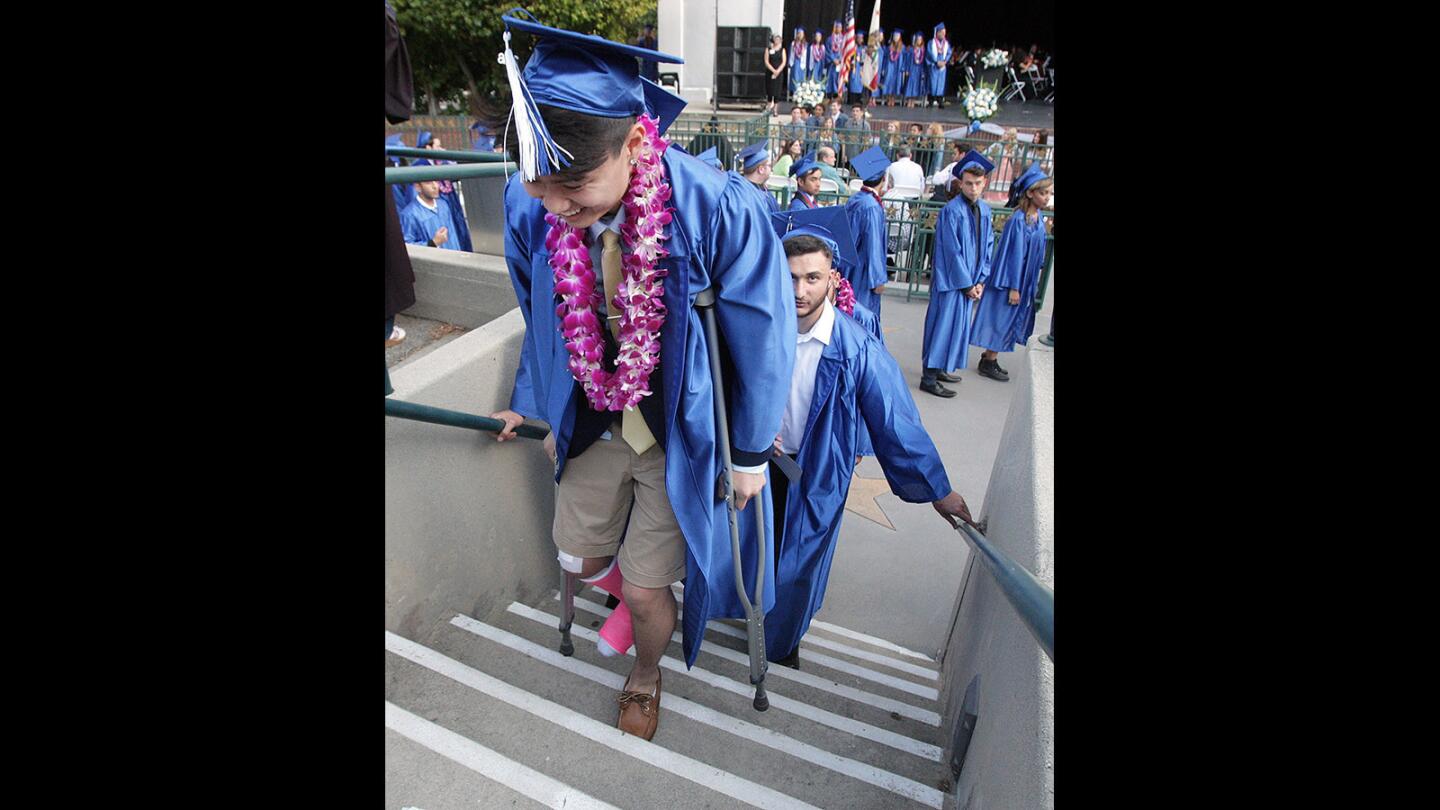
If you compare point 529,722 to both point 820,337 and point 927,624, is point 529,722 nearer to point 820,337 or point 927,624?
point 820,337

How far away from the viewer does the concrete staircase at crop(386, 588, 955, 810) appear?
75.6 inches

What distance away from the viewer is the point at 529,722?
2.45 metres

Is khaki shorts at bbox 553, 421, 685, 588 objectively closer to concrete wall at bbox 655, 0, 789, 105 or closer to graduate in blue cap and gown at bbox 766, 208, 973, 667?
graduate in blue cap and gown at bbox 766, 208, 973, 667

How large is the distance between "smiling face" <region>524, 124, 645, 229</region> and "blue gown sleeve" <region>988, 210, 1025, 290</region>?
540cm

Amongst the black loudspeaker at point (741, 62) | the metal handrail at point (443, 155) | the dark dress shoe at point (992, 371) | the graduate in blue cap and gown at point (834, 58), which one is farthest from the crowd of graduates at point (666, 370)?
the graduate in blue cap and gown at point (834, 58)

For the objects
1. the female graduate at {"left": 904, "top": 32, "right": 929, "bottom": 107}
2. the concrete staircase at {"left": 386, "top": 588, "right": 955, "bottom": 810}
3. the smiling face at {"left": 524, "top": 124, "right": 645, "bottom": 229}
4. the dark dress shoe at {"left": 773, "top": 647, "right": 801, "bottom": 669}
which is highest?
the female graduate at {"left": 904, "top": 32, "right": 929, "bottom": 107}

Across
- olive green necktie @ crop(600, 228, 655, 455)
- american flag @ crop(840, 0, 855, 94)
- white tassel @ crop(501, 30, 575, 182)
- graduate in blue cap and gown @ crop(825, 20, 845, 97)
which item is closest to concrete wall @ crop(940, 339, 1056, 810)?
olive green necktie @ crop(600, 228, 655, 455)

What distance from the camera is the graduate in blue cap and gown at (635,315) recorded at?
1677 mm

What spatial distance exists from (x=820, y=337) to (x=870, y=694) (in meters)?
1.46

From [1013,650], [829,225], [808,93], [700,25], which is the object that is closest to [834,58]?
[700,25]

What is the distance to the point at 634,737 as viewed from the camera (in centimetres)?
238

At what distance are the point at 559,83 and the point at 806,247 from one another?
149cm

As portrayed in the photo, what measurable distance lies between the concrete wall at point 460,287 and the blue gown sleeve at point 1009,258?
172 inches
